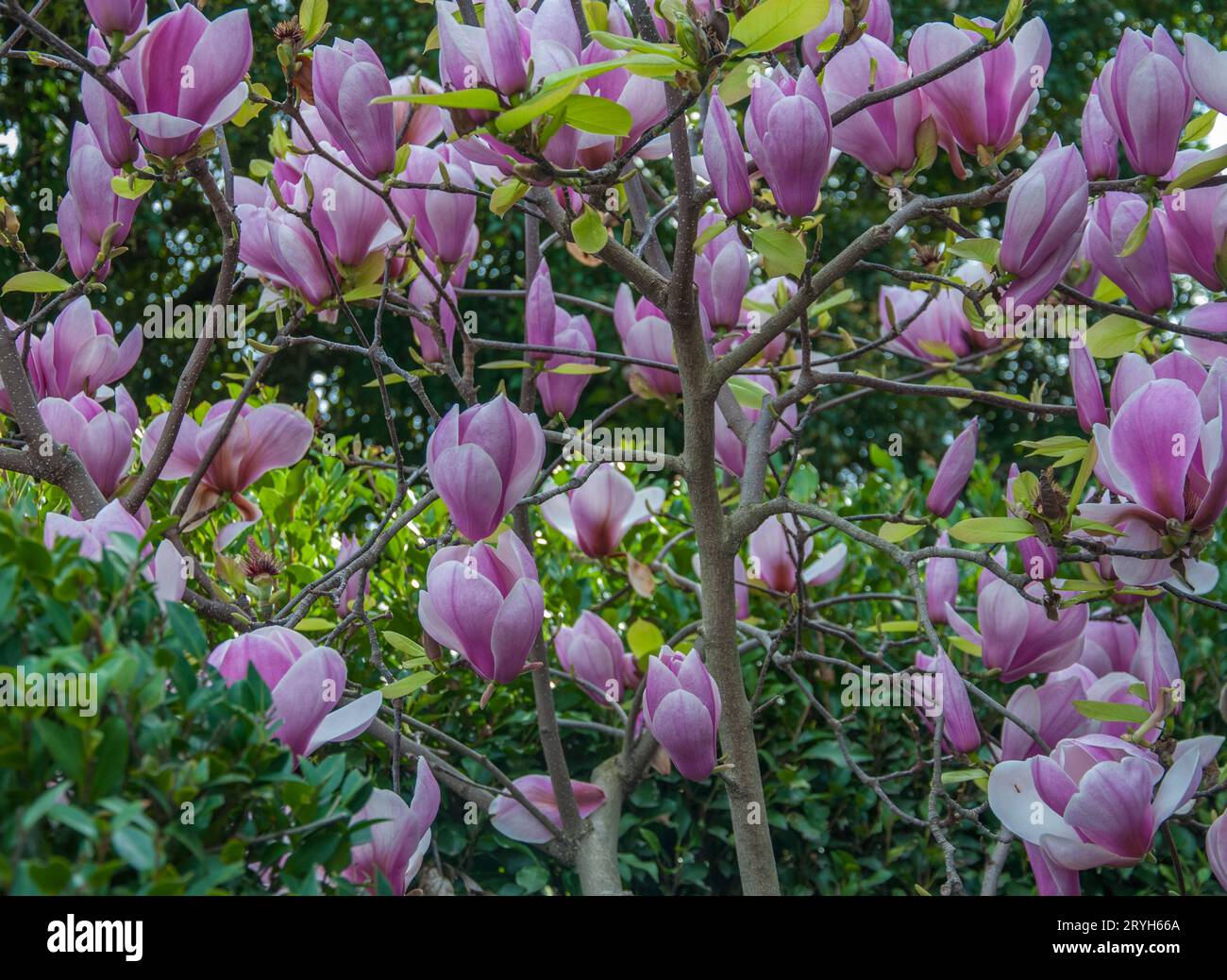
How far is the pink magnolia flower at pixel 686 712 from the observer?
1.18 meters

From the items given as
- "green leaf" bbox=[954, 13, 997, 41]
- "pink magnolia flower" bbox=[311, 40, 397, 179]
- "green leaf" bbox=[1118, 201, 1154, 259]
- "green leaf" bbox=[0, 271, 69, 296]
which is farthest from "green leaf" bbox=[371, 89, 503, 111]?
"green leaf" bbox=[1118, 201, 1154, 259]

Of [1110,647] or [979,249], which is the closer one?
[979,249]

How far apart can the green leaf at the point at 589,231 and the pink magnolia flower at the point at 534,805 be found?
78 cm

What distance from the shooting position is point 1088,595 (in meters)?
1.29

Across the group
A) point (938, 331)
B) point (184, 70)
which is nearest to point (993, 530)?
point (938, 331)

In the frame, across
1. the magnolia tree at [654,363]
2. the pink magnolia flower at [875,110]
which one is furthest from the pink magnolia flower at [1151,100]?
the pink magnolia flower at [875,110]

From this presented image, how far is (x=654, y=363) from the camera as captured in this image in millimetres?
1501

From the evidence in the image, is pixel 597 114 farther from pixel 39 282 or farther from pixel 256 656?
pixel 39 282

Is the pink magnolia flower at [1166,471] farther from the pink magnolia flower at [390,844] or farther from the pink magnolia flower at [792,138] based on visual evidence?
the pink magnolia flower at [390,844]

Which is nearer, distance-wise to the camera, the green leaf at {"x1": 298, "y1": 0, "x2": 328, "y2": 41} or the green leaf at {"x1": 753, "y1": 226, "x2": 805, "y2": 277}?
the green leaf at {"x1": 753, "y1": 226, "x2": 805, "y2": 277}

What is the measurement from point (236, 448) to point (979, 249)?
95 centimetres

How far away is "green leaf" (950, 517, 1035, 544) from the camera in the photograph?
46.0 inches

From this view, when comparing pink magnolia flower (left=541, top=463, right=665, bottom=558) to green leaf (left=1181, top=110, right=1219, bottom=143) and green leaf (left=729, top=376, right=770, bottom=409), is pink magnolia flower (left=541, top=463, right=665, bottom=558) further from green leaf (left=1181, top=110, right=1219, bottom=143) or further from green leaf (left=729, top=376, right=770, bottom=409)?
green leaf (left=1181, top=110, right=1219, bottom=143)
